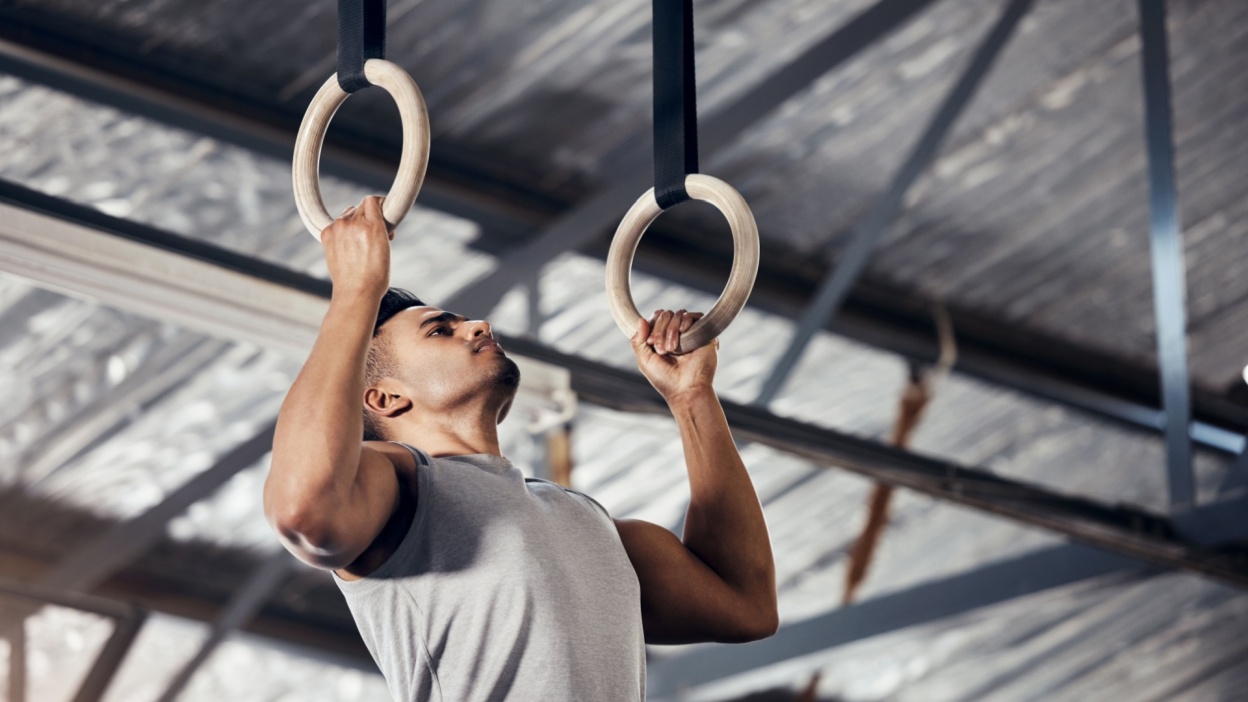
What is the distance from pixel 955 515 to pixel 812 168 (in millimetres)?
2793

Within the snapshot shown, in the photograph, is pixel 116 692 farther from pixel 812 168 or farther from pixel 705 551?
pixel 705 551

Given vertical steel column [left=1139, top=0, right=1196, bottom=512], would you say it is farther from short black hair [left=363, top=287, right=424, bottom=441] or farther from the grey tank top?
the grey tank top

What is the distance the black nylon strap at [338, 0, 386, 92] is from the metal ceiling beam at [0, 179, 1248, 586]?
1.89m

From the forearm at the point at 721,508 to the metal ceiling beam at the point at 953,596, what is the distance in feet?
11.1

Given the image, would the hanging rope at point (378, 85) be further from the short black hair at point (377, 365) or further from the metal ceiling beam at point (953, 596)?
the metal ceiling beam at point (953, 596)

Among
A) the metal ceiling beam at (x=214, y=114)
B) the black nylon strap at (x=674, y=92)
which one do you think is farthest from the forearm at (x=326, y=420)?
the metal ceiling beam at (x=214, y=114)

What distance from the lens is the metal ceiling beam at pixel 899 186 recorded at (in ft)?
15.4

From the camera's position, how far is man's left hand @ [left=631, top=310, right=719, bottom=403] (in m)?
2.18

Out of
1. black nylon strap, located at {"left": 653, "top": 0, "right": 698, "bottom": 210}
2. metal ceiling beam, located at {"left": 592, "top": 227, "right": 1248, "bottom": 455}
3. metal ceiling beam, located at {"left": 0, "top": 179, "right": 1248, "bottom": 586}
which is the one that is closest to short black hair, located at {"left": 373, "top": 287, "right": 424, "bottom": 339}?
black nylon strap, located at {"left": 653, "top": 0, "right": 698, "bottom": 210}

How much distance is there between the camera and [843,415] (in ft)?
21.9

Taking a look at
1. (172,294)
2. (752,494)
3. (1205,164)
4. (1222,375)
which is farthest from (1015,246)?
(752,494)

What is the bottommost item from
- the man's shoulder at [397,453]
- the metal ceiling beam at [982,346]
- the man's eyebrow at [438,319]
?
the man's shoulder at [397,453]

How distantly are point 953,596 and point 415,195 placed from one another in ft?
13.3

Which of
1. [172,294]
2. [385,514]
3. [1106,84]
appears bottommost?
[385,514]
